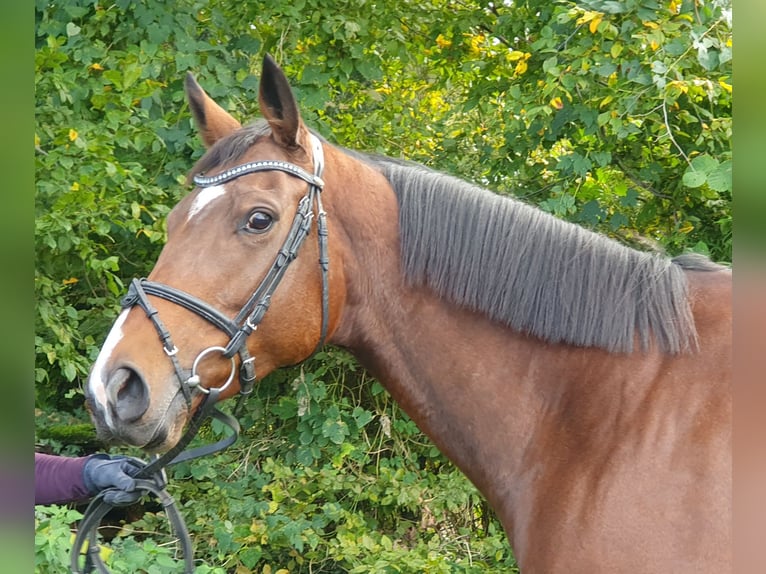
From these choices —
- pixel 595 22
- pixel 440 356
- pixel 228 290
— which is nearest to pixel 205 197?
pixel 228 290

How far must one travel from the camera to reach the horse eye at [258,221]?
238 centimetres

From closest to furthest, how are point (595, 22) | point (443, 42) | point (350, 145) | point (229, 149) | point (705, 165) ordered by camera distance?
point (229, 149)
point (705, 165)
point (595, 22)
point (350, 145)
point (443, 42)

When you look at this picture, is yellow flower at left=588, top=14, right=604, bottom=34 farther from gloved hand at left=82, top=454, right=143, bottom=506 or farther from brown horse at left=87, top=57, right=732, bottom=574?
gloved hand at left=82, top=454, right=143, bottom=506

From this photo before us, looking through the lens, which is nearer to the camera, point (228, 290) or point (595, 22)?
point (228, 290)

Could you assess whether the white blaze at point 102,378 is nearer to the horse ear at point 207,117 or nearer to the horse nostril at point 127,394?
the horse nostril at point 127,394

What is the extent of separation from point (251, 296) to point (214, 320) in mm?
138

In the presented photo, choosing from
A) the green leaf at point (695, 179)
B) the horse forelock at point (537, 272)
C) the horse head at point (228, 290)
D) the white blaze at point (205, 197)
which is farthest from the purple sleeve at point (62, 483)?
the green leaf at point (695, 179)

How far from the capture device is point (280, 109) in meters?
2.50

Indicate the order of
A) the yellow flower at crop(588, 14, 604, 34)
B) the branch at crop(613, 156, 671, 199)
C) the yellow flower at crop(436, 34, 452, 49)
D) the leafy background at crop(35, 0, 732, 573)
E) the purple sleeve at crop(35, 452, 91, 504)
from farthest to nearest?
the yellow flower at crop(436, 34, 452, 49), the branch at crop(613, 156, 671, 199), the leafy background at crop(35, 0, 732, 573), the yellow flower at crop(588, 14, 604, 34), the purple sleeve at crop(35, 452, 91, 504)

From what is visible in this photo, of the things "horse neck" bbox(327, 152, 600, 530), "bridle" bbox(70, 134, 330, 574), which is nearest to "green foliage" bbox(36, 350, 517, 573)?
"bridle" bbox(70, 134, 330, 574)

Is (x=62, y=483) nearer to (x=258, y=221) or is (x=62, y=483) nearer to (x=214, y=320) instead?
(x=214, y=320)

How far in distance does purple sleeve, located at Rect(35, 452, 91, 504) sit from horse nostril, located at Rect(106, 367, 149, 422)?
614 millimetres

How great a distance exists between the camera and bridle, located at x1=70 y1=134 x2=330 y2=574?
7.45 ft

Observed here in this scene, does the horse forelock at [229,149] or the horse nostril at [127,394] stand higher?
the horse forelock at [229,149]
